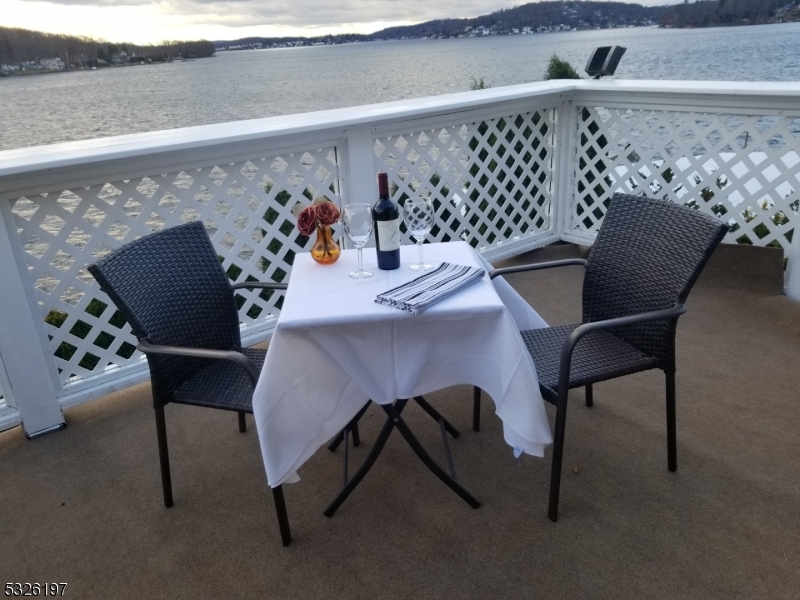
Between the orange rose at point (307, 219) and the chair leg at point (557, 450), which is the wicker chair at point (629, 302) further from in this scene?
the orange rose at point (307, 219)

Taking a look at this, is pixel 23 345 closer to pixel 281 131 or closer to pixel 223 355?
pixel 223 355

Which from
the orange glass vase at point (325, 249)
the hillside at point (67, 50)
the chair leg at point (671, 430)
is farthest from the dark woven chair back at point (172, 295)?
the hillside at point (67, 50)

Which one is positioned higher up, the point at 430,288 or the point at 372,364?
the point at 430,288

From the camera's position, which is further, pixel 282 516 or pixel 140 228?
pixel 140 228

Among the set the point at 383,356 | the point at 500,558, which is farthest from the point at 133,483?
the point at 500,558

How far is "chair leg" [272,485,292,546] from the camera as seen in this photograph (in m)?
1.71

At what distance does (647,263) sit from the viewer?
2008mm

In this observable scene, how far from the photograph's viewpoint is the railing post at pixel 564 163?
13.1 ft

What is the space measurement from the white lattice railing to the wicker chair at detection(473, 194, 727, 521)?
4.49 ft

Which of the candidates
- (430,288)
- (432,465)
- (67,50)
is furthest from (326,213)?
(67,50)

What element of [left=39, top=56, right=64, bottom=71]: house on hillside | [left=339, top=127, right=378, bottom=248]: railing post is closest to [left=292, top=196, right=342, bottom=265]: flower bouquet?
[left=339, top=127, right=378, bottom=248]: railing post

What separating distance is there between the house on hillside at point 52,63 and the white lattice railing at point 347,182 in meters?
0.99

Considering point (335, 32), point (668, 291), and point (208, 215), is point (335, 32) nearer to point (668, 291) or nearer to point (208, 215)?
point (208, 215)

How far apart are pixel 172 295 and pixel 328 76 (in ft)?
53.7
